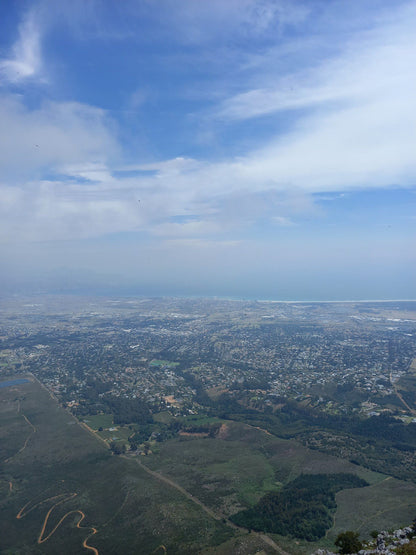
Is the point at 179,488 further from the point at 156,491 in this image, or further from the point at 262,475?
the point at 262,475

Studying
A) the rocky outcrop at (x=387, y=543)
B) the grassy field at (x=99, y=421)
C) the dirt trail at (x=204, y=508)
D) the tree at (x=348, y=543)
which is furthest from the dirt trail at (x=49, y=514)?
the tree at (x=348, y=543)

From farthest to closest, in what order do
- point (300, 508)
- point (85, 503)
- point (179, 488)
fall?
point (179, 488)
point (85, 503)
point (300, 508)

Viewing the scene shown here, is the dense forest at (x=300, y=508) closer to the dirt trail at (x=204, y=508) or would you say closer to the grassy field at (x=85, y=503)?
the dirt trail at (x=204, y=508)

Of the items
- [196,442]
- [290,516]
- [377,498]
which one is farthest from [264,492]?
[196,442]

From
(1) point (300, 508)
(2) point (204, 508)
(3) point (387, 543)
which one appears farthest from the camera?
(2) point (204, 508)

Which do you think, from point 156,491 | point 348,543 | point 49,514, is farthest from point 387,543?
point 49,514

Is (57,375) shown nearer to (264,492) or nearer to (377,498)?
(264,492)
